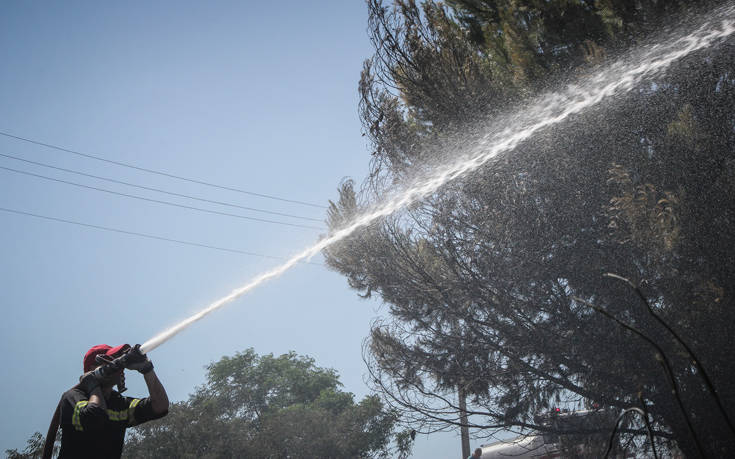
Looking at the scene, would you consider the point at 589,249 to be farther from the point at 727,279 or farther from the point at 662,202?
the point at 727,279

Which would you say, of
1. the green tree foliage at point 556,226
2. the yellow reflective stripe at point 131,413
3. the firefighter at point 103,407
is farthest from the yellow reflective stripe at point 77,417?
the green tree foliage at point 556,226

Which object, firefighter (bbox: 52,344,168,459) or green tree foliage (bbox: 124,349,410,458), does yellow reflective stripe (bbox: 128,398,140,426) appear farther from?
green tree foliage (bbox: 124,349,410,458)

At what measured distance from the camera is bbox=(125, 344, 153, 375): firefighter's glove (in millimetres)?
3188

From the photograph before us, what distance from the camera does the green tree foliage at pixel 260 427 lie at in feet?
57.7

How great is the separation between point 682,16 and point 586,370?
489 cm

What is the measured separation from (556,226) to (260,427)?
69.7ft

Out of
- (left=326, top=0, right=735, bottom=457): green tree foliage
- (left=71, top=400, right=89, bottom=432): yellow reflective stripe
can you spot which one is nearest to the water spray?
(left=326, top=0, right=735, bottom=457): green tree foliage

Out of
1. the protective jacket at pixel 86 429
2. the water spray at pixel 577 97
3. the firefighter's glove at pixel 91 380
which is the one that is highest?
the water spray at pixel 577 97

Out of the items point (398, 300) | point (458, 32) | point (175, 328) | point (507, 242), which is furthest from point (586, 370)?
point (458, 32)

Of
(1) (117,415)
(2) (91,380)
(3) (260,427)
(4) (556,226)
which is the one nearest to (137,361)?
(2) (91,380)

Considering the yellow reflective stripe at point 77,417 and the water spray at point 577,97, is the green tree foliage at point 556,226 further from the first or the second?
the yellow reflective stripe at point 77,417

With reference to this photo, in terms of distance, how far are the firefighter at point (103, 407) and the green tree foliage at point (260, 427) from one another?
5.59 metres

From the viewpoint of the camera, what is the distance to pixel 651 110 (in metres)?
6.20

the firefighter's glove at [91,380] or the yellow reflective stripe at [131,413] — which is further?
the yellow reflective stripe at [131,413]
